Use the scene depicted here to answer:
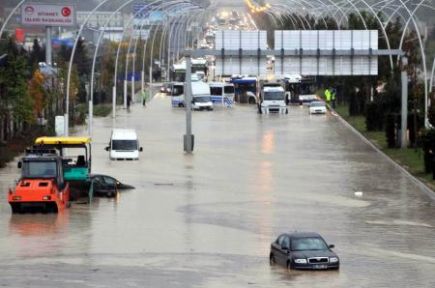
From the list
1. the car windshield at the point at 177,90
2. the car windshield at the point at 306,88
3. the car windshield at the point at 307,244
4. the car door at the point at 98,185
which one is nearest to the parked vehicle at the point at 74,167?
the car door at the point at 98,185

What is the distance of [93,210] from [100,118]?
177 ft

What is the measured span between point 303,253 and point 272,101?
72.5 meters

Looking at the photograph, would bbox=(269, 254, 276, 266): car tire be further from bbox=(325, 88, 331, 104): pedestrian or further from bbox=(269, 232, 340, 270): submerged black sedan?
bbox=(325, 88, 331, 104): pedestrian

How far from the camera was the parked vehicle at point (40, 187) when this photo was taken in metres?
41.4

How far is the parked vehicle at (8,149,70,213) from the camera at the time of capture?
41.4 m

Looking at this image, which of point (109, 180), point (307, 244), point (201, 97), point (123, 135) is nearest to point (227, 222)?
point (109, 180)

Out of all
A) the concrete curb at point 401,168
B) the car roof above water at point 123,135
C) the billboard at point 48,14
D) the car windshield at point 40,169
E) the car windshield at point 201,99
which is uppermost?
the billboard at point 48,14

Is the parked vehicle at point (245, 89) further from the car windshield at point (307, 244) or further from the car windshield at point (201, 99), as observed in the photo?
the car windshield at point (307, 244)

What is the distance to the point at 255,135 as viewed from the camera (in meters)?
78.4

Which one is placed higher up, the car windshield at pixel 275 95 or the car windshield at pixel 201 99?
the car windshield at pixel 275 95

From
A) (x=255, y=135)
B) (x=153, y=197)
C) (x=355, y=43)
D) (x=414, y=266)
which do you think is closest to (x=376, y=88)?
(x=255, y=135)

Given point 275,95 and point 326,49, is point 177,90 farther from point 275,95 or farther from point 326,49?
point 326,49

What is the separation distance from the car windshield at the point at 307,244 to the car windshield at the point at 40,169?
13579mm

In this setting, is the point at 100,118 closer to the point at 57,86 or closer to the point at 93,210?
the point at 57,86
